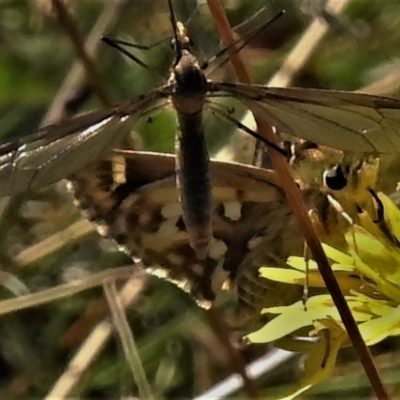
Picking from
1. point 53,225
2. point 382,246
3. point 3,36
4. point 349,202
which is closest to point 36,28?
point 3,36

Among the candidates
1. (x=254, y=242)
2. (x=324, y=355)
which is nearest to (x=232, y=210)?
(x=254, y=242)

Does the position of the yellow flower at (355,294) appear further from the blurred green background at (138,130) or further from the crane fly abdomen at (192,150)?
the blurred green background at (138,130)

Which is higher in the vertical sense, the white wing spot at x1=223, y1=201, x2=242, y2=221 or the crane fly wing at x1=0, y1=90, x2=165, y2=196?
the white wing spot at x1=223, y1=201, x2=242, y2=221

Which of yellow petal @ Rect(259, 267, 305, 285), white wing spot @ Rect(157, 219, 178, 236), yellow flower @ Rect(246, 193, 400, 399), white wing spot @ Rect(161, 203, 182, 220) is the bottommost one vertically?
yellow flower @ Rect(246, 193, 400, 399)

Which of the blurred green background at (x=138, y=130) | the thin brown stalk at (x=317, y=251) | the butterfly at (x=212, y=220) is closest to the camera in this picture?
the thin brown stalk at (x=317, y=251)

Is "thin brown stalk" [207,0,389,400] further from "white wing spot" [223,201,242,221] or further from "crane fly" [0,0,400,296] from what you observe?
"white wing spot" [223,201,242,221]

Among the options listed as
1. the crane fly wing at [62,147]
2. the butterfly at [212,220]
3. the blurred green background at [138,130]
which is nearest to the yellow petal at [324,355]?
the butterfly at [212,220]

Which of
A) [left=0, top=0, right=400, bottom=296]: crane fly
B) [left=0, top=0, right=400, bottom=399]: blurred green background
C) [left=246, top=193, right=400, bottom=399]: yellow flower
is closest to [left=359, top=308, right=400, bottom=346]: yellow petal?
[left=246, top=193, right=400, bottom=399]: yellow flower
